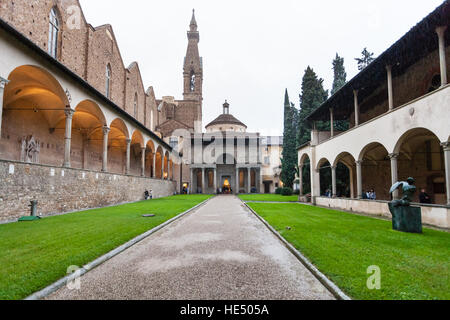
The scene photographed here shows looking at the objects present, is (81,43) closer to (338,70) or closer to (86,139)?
(86,139)

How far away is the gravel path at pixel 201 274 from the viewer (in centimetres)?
338

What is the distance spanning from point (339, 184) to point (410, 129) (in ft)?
45.9

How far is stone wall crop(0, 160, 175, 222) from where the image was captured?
9570 millimetres

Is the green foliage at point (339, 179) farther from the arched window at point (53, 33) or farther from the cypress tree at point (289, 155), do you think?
the arched window at point (53, 33)

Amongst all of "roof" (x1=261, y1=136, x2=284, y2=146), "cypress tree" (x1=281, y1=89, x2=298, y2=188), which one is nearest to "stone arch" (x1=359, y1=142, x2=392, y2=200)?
"cypress tree" (x1=281, y1=89, x2=298, y2=188)

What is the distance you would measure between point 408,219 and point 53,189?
14872mm

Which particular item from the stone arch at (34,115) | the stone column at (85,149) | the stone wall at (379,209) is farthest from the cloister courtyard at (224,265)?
the stone column at (85,149)

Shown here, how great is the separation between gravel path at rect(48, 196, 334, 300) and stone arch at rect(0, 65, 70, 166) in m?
11.7

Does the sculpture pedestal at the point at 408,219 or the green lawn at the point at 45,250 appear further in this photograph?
the sculpture pedestal at the point at 408,219

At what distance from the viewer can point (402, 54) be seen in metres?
11.4

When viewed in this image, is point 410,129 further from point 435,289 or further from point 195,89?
point 195,89

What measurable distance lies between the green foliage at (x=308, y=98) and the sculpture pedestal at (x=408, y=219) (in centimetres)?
2130

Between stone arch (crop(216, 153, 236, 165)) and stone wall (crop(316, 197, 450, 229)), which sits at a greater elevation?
stone arch (crop(216, 153, 236, 165))

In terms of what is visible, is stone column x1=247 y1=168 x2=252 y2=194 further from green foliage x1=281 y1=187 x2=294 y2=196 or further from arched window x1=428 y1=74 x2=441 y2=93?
arched window x1=428 y1=74 x2=441 y2=93
